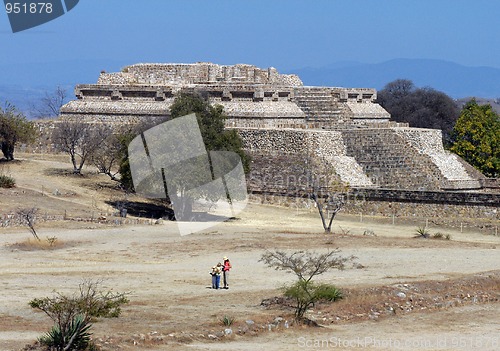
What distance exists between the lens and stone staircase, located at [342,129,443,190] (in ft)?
151

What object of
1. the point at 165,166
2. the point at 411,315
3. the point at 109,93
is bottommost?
the point at 411,315

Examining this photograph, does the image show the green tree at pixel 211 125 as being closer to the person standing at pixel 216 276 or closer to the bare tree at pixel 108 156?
the bare tree at pixel 108 156

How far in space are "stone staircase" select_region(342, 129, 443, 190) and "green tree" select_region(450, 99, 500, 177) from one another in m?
7.66

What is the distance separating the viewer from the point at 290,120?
163 ft

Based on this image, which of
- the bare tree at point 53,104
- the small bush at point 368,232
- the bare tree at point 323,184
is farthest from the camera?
the bare tree at point 53,104

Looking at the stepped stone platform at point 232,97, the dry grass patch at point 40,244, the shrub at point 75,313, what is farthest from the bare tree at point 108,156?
the shrub at point 75,313

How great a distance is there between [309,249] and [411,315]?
→ 25.3ft

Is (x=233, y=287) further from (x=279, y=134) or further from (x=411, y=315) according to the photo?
(x=279, y=134)

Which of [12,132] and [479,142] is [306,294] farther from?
[479,142]

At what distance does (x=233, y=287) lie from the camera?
26906mm

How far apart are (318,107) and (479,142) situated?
8.37 metres

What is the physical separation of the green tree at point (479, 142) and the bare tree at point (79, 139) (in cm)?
1639

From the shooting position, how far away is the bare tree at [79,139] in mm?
45281

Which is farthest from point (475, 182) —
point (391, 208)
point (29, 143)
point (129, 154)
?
point (29, 143)
